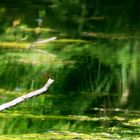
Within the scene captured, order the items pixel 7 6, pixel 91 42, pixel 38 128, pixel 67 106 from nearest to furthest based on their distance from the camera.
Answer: pixel 38 128, pixel 67 106, pixel 91 42, pixel 7 6

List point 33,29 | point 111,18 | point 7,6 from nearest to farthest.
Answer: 1. point 33,29
2. point 111,18
3. point 7,6

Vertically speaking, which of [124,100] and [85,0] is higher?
[85,0]

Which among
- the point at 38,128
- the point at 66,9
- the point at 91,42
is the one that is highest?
the point at 66,9

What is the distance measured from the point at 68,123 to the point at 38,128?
1.16ft

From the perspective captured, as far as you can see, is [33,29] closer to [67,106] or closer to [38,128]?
[67,106]

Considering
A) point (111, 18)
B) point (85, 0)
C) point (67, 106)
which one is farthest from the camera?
point (85, 0)

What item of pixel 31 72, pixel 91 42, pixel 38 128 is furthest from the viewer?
pixel 91 42

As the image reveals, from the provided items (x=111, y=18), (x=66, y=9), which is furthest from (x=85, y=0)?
(x=111, y=18)

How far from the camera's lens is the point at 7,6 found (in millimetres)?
18594

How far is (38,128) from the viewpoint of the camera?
231 inches

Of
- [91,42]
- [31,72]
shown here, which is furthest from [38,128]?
[91,42]

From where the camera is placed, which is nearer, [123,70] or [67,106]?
[67,106]

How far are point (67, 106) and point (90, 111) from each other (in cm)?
36

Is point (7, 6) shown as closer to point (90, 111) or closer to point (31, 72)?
point (31, 72)
